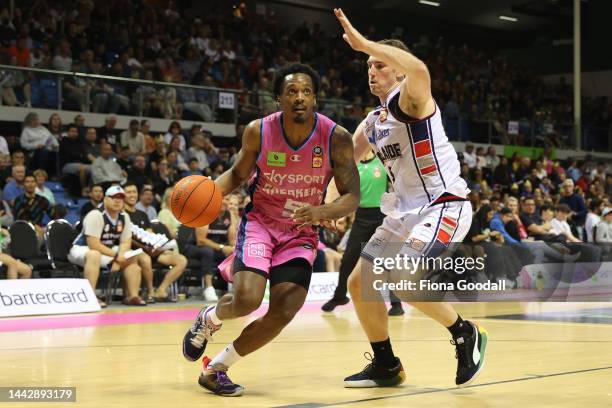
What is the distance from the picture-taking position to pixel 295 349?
749cm

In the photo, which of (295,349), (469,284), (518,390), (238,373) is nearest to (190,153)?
(469,284)

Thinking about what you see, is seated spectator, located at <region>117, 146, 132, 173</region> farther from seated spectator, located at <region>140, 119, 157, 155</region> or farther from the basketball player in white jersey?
the basketball player in white jersey

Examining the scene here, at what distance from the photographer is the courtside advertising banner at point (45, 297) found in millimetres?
10703

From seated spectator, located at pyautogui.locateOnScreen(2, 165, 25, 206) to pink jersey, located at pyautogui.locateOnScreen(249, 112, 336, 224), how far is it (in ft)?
27.3

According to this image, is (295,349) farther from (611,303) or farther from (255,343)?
(611,303)

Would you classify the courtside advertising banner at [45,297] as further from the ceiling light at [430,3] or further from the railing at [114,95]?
the ceiling light at [430,3]

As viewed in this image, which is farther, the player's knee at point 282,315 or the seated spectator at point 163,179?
the seated spectator at point 163,179

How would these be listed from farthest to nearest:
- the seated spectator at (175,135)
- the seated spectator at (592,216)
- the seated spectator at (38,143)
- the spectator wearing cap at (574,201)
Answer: the spectator wearing cap at (574,201) < the seated spectator at (592,216) < the seated spectator at (175,135) < the seated spectator at (38,143)

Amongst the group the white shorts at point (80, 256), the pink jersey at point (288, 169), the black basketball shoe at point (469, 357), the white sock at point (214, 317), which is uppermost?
the pink jersey at point (288, 169)

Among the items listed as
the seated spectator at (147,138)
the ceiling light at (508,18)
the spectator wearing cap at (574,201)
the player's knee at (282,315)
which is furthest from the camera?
the ceiling light at (508,18)

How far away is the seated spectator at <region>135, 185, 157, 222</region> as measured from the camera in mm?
13586

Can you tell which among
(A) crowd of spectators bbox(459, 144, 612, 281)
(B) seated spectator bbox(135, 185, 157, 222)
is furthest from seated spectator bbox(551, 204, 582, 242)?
(B) seated spectator bbox(135, 185, 157, 222)

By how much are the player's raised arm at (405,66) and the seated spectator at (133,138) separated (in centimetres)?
1083

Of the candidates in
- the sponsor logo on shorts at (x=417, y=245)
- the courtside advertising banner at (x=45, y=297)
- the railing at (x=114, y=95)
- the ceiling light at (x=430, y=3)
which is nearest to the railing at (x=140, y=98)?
the railing at (x=114, y=95)
